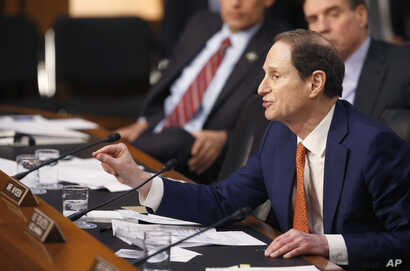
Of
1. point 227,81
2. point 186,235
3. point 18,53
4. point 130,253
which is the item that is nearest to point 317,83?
point 186,235

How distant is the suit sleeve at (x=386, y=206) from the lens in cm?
197

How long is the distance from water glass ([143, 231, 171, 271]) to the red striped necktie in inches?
92.4

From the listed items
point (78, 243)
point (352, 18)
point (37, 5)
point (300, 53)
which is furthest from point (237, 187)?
point (37, 5)

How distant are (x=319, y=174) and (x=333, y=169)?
8 cm

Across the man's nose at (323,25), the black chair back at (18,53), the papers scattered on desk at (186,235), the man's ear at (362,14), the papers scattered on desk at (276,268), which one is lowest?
the papers scattered on desk at (276,268)

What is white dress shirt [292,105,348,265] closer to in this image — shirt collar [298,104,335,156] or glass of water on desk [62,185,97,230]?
shirt collar [298,104,335,156]

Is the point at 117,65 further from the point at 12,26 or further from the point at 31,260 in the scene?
the point at 31,260

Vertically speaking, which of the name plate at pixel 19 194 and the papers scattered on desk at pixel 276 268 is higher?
the name plate at pixel 19 194

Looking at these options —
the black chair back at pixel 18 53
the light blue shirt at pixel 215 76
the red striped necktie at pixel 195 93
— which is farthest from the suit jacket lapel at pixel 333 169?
the black chair back at pixel 18 53

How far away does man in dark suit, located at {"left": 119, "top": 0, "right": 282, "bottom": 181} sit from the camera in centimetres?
365

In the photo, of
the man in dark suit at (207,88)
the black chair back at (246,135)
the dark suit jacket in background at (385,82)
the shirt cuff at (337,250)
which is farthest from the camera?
the man in dark suit at (207,88)

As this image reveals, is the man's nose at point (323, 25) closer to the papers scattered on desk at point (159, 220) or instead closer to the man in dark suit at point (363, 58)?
the man in dark suit at point (363, 58)

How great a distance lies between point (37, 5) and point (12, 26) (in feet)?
5.34

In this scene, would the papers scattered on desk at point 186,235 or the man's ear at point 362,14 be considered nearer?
the papers scattered on desk at point 186,235
